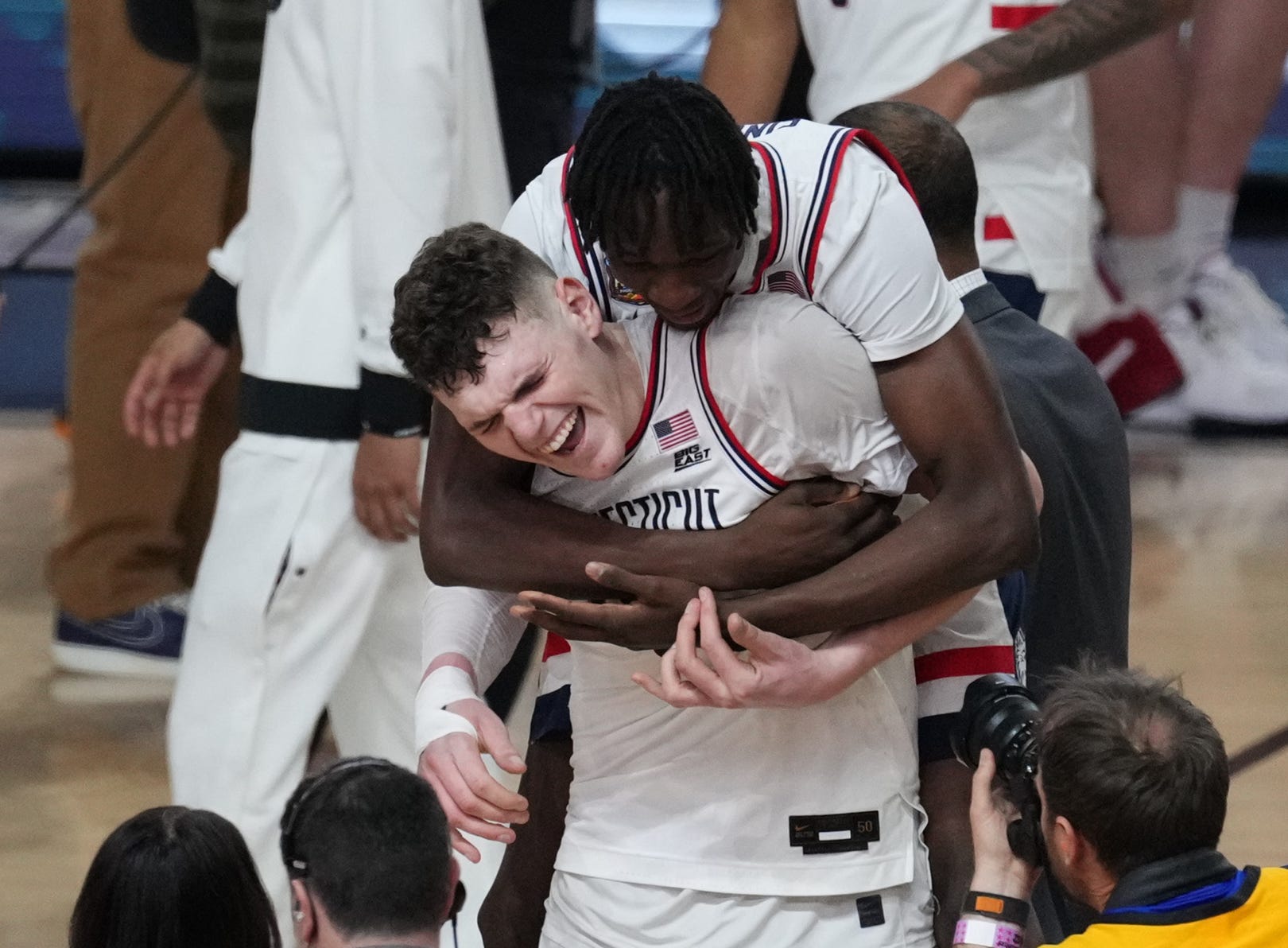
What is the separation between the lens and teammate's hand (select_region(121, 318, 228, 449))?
3.01 meters

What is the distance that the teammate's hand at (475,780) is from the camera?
1692mm

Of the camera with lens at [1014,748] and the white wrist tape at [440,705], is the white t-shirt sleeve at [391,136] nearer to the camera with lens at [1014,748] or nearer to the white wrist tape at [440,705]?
the white wrist tape at [440,705]

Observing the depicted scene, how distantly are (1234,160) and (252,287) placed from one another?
4706 mm

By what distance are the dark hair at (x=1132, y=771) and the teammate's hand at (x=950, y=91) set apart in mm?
1340

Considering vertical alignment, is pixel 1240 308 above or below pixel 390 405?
below

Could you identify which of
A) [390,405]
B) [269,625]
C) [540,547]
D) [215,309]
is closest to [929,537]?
[540,547]

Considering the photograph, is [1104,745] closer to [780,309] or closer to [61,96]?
[780,309]

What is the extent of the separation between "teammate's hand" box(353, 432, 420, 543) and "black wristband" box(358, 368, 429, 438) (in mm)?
12

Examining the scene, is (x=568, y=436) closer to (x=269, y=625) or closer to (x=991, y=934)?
(x=991, y=934)

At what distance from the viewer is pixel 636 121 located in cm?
152

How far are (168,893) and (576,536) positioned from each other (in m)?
0.50

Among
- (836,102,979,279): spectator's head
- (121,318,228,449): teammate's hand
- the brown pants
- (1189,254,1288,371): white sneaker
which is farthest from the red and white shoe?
(836,102,979,279): spectator's head

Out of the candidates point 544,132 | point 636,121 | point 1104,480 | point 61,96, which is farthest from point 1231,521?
point 61,96

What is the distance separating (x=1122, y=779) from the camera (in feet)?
5.48
